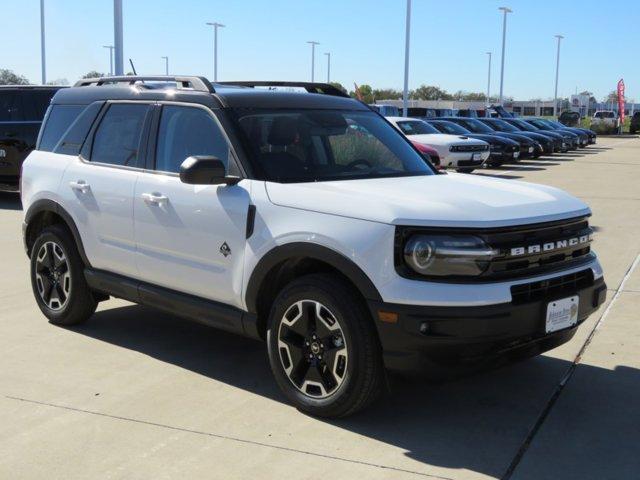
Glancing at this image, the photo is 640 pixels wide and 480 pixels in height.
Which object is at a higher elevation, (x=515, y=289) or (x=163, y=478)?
(x=515, y=289)

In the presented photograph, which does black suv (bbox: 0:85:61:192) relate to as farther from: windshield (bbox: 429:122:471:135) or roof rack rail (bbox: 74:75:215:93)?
windshield (bbox: 429:122:471:135)

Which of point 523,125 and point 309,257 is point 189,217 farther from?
point 523,125

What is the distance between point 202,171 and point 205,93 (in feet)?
2.42

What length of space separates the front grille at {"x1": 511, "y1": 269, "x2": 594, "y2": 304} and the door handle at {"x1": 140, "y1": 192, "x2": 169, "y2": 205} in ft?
7.28

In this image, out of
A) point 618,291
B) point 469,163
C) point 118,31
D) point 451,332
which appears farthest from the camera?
point 469,163

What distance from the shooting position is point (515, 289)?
387 centimetres

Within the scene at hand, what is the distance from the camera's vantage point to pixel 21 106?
42.6 feet

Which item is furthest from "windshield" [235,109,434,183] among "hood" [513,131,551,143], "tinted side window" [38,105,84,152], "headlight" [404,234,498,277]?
"hood" [513,131,551,143]

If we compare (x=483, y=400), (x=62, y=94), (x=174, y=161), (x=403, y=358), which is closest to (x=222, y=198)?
(x=174, y=161)

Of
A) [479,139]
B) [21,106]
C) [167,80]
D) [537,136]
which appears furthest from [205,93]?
[537,136]

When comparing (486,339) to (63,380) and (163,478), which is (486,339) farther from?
(63,380)

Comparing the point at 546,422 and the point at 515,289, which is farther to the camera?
the point at 546,422

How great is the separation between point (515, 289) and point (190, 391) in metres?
2.01

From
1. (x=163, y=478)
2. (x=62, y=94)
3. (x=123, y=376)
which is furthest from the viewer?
(x=62, y=94)
